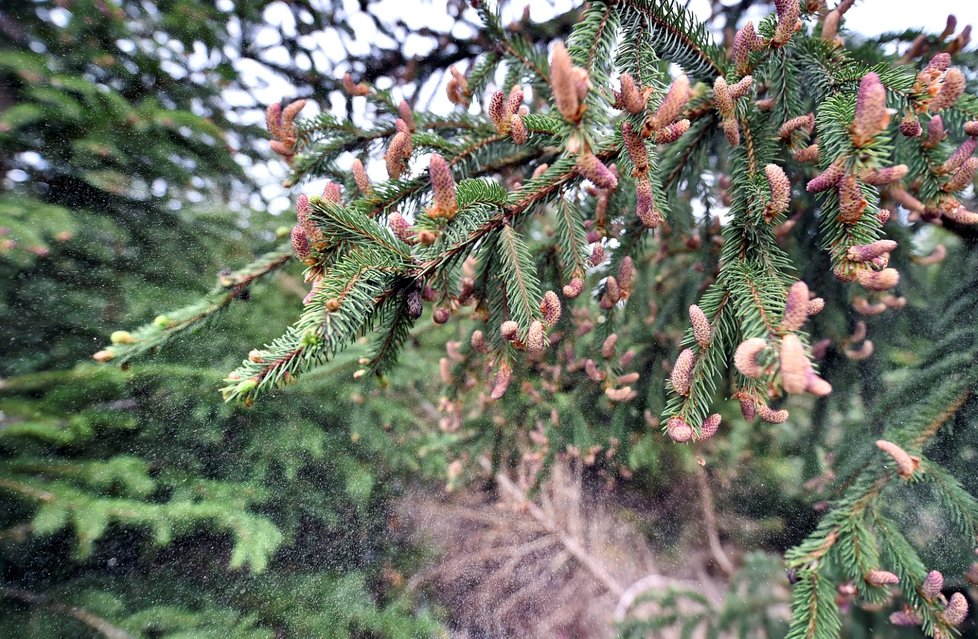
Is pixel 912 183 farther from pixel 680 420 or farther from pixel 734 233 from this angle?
pixel 680 420

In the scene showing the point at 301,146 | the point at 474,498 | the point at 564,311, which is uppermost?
the point at 301,146

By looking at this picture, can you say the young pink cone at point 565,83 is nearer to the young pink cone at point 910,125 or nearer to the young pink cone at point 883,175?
the young pink cone at point 883,175

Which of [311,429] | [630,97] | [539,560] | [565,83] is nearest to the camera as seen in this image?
[565,83]

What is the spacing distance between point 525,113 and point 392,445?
116 cm

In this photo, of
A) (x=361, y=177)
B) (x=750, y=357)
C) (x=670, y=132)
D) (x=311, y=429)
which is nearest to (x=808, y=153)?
(x=670, y=132)

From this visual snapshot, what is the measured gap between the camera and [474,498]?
4.75ft

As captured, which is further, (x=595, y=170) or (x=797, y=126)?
(x=797, y=126)

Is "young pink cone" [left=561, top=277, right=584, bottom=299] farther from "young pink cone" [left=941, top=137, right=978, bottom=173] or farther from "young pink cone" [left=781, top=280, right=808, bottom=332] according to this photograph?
"young pink cone" [left=941, top=137, right=978, bottom=173]

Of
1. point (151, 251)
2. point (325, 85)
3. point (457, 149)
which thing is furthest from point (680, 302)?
point (151, 251)

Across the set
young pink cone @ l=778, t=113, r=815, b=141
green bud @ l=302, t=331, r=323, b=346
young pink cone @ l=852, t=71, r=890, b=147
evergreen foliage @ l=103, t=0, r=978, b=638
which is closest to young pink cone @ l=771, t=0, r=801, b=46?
evergreen foliage @ l=103, t=0, r=978, b=638

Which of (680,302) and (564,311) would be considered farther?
(680,302)

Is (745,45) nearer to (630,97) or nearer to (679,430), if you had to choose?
(630,97)

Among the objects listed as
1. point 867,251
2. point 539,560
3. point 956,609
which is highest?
point 867,251

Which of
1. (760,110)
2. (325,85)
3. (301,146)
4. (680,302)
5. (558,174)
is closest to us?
(558,174)
